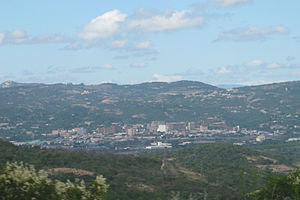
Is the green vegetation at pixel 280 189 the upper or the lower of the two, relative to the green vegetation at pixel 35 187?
lower

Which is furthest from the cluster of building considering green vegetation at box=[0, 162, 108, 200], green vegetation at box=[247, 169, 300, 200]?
green vegetation at box=[0, 162, 108, 200]

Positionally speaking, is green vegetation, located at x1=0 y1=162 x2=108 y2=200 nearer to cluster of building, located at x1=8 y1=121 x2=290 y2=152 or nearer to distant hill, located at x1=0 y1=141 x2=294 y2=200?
distant hill, located at x1=0 y1=141 x2=294 y2=200

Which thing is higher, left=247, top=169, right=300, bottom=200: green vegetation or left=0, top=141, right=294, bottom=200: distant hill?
left=247, top=169, right=300, bottom=200: green vegetation

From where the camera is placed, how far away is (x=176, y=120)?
636ft

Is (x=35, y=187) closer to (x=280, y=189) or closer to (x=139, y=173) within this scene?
(x=280, y=189)

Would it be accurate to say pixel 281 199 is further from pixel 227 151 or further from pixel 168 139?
pixel 168 139

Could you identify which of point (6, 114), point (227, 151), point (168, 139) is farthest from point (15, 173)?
point (6, 114)

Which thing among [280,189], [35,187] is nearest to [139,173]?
[280,189]

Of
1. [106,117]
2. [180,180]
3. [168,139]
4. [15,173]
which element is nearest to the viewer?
[15,173]

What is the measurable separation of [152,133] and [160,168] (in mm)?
105577

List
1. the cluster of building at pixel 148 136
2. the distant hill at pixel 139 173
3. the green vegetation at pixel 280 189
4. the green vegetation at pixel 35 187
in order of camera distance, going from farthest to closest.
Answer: the cluster of building at pixel 148 136 → the distant hill at pixel 139 173 → the green vegetation at pixel 280 189 → the green vegetation at pixel 35 187

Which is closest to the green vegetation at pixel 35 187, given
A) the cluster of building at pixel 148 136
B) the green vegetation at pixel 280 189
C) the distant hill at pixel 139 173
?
the green vegetation at pixel 280 189

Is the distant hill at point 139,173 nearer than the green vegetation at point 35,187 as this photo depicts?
No

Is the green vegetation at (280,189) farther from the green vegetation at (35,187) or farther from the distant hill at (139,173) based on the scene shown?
the distant hill at (139,173)
